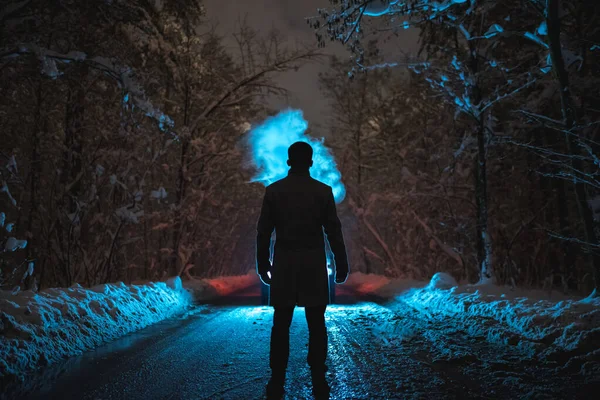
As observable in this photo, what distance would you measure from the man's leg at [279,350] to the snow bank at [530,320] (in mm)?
3139

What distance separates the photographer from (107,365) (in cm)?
450

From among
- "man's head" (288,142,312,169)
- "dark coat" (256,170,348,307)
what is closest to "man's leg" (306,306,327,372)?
"dark coat" (256,170,348,307)

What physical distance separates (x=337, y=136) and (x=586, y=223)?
2246 cm

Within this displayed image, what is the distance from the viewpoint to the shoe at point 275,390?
3260 mm

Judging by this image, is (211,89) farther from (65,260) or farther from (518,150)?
(518,150)

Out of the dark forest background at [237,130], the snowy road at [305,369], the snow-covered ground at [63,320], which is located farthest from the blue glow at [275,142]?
the snowy road at [305,369]

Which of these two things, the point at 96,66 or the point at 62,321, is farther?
the point at 96,66

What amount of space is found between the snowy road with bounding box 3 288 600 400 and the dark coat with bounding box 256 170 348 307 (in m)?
0.88

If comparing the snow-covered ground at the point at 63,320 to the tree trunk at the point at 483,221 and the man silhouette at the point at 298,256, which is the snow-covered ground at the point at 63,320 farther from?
the tree trunk at the point at 483,221

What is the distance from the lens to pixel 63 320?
5465 mm

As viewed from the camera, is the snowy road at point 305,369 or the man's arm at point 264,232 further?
the man's arm at point 264,232

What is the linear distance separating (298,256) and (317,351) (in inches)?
33.6

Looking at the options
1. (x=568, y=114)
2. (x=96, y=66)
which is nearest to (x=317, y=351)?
(x=568, y=114)

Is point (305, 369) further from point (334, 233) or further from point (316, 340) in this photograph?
point (334, 233)
